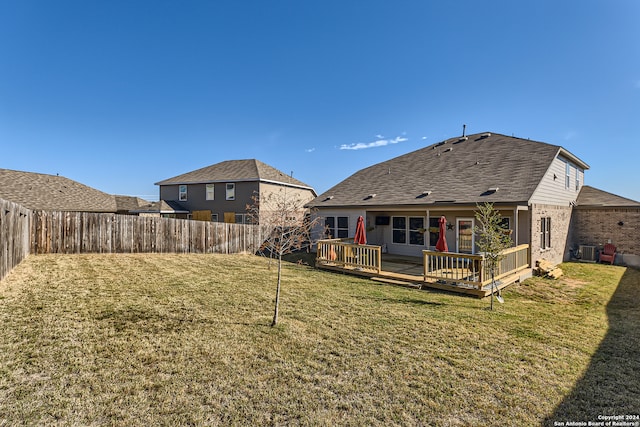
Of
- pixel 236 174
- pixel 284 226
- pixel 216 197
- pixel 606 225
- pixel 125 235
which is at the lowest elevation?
pixel 125 235

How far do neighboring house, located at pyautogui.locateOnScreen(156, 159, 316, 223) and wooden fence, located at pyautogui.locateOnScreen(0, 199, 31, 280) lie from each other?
14.6m

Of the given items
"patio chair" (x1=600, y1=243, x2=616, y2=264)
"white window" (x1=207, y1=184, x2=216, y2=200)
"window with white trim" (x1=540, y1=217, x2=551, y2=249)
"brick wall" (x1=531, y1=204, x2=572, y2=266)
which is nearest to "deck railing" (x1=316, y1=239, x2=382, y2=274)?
"brick wall" (x1=531, y1=204, x2=572, y2=266)

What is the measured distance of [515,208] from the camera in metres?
11.2

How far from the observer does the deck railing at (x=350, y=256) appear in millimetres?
11719

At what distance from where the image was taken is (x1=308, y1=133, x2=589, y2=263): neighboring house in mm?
12312

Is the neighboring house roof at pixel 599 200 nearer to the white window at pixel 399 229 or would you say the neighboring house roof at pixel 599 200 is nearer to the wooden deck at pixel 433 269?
the wooden deck at pixel 433 269

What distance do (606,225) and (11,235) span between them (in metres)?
24.4

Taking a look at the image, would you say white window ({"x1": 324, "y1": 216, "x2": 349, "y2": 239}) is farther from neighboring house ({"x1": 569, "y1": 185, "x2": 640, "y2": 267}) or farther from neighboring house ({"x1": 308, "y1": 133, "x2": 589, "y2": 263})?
neighboring house ({"x1": 569, "y1": 185, "x2": 640, "y2": 267})


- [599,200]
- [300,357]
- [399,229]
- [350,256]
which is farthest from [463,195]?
[300,357]

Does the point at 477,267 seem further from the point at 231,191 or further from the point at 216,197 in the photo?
the point at 216,197

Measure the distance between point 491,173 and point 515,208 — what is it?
3.38m

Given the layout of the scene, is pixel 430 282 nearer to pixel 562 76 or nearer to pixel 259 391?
pixel 259 391

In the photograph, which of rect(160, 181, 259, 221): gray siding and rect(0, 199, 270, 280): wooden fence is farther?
rect(160, 181, 259, 221): gray siding

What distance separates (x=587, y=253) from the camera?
15523mm
